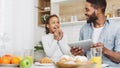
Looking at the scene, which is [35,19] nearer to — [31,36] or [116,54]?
[31,36]

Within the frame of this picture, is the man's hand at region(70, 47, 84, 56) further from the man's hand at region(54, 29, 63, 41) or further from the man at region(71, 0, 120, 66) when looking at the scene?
the man's hand at region(54, 29, 63, 41)

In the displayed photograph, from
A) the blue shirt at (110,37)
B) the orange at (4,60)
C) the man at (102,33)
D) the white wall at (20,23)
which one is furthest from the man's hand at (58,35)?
the white wall at (20,23)

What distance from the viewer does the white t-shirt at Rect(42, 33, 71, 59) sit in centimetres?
254

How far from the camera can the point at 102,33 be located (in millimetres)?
2258

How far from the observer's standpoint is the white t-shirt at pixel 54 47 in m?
2.54

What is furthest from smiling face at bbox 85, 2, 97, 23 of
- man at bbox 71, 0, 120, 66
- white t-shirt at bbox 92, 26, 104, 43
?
white t-shirt at bbox 92, 26, 104, 43

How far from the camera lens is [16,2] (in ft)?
14.7

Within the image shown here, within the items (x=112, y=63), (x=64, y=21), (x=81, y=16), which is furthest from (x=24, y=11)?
(x=112, y=63)

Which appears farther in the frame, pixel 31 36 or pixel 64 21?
pixel 31 36

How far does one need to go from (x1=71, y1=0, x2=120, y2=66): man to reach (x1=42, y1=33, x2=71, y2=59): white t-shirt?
0.22 metres

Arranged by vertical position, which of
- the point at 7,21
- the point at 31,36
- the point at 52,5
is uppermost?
the point at 52,5

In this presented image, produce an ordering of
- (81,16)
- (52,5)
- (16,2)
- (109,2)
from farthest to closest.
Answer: (16,2) < (52,5) < (81,16) < (109,2)

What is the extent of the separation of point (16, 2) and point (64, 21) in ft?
3.49

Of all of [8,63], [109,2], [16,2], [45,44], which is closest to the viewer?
[8,63]
